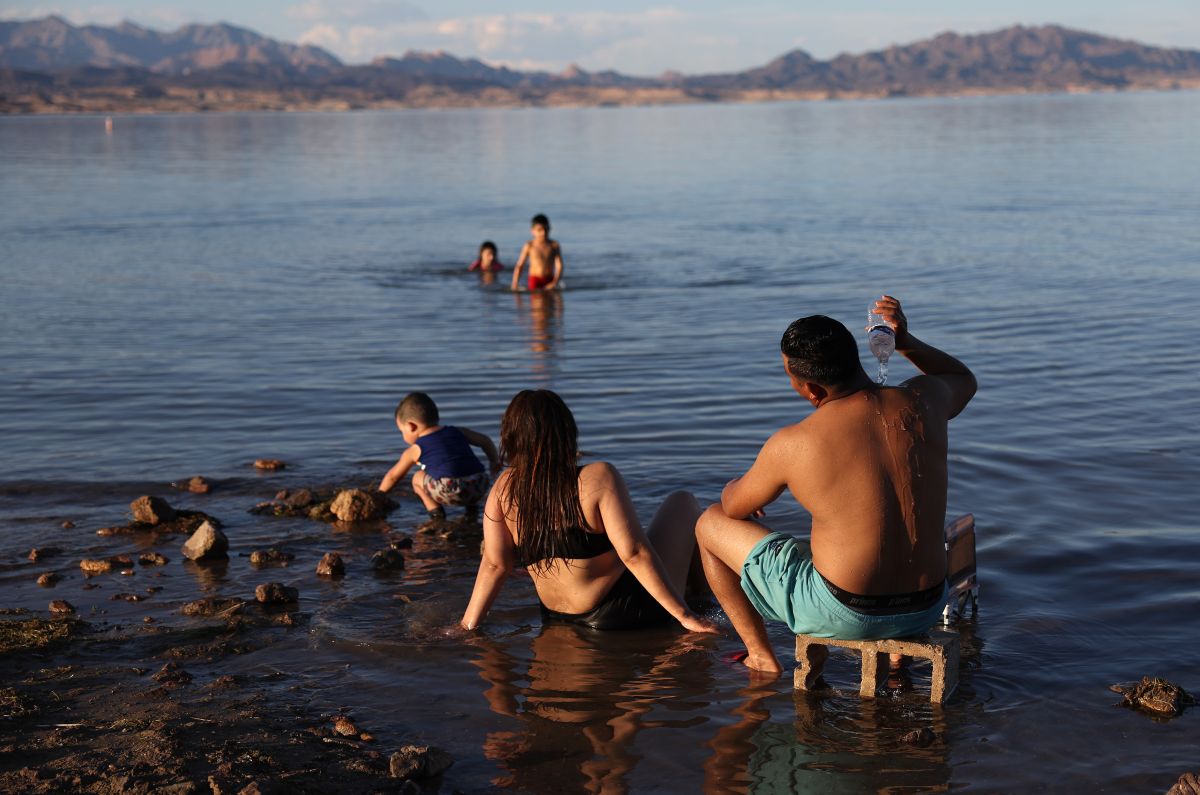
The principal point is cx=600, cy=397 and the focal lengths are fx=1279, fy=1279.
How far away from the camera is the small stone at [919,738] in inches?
206

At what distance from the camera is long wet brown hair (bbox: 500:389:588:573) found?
5.89 meters

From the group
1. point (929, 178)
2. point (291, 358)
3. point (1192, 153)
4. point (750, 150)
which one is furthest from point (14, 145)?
point (291, 358)

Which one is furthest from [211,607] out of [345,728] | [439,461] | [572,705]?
[572,705]

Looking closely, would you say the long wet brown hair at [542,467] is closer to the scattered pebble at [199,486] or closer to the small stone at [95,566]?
the small stone at [95,566]

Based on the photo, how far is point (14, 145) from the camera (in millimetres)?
72562

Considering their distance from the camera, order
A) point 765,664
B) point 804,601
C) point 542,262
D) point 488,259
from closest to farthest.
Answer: point 804,601 < point 765,664 < point 542,262 < point 488,259

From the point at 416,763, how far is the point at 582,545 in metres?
1.51

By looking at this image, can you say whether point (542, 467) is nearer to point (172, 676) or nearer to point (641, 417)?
point (172, 676)

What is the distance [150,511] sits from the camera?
337 inches

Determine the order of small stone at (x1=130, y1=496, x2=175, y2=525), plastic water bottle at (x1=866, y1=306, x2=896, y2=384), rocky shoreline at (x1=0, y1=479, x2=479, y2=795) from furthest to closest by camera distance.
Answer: small stone at (x1=130, y1=496, x2=175, y2=525) → plastic water bottle at (x1=866, y1=306, x2=896, y2=384) → rocky shoreline at (x1=0, y1=479, x2=479, y2=795)

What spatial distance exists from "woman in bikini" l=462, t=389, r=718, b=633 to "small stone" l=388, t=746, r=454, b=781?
1.31 meters

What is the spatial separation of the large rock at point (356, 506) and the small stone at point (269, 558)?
0.81 metres

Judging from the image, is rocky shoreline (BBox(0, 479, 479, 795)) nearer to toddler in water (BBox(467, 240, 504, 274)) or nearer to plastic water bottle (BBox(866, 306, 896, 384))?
plastic water bottle (BBox(866, 306, 896, 384))

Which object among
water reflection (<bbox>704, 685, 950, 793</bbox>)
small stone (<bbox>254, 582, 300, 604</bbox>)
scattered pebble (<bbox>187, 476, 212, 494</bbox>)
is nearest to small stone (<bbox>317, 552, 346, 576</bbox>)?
small stone (<bbox>254, 582, 300, 604</bbox>)
